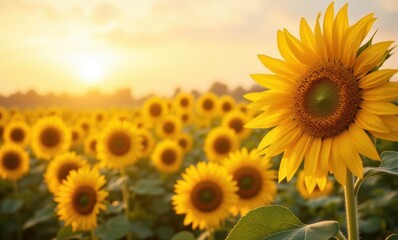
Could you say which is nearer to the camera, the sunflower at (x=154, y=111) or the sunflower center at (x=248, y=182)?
the sunflower center at (x=248, y=182)

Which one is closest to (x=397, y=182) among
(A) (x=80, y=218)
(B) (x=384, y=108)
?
(A) (x=80, y=218)

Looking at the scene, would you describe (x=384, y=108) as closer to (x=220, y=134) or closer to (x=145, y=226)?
(x=145, y=226)

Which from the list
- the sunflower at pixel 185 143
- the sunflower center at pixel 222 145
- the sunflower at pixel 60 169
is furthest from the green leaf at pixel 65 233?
the sunflower at pixel 185 143

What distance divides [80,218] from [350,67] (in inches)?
131

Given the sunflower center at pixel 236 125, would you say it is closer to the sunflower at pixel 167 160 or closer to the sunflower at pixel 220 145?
the sunflower at pixel 220 145

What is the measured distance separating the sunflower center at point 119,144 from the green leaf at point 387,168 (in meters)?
4.60

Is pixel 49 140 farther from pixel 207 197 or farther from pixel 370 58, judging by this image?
pixel 370 58

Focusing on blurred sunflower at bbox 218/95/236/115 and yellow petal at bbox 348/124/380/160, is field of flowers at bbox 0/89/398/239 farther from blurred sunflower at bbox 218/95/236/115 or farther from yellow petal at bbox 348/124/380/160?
blurred sunflower at bbox 218/95/236/115

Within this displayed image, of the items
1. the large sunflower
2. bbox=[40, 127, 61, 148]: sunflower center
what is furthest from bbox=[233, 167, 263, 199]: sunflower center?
bbox=[40, 127, 61, 148]: sunflower center

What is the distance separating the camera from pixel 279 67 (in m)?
2.19

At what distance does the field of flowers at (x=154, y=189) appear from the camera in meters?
4.51

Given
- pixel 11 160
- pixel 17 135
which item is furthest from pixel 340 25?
pixel 17 135

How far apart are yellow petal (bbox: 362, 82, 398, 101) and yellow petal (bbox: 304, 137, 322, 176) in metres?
0.32

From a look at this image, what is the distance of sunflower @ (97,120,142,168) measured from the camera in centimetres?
624
